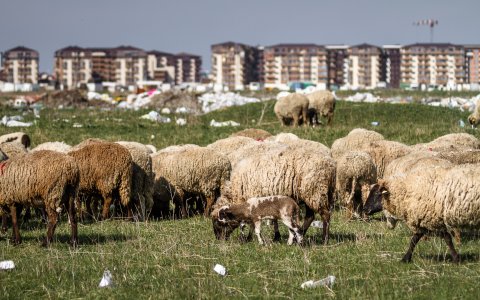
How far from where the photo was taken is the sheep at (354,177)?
58.7 feet

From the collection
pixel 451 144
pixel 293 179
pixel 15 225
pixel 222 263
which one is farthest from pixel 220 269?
pixel 451 144

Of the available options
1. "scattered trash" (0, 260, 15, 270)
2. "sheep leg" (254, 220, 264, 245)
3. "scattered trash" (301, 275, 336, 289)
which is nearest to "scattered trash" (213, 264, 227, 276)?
"scattered trash" (301, 275, 336, 289)

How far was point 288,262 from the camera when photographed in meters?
12.0

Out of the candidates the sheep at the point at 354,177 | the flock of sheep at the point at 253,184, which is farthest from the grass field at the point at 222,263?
the sheep at the point at 354,177

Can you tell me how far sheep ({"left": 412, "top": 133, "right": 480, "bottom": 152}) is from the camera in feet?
65.7

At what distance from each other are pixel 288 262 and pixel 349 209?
236 inches

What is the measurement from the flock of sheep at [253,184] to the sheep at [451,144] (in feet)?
0.12

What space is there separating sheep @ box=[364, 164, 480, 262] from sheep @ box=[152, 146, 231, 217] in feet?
21.5

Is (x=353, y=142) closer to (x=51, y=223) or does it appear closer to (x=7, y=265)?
(x=51, y=223)

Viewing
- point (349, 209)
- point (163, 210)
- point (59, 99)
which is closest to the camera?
point (349, 209)

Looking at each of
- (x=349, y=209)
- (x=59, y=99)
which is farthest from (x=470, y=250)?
(x=59, y=99)

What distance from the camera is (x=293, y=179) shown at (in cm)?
1461

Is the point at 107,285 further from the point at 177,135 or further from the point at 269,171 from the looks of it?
the point at 177,135

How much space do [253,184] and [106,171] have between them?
407cm
